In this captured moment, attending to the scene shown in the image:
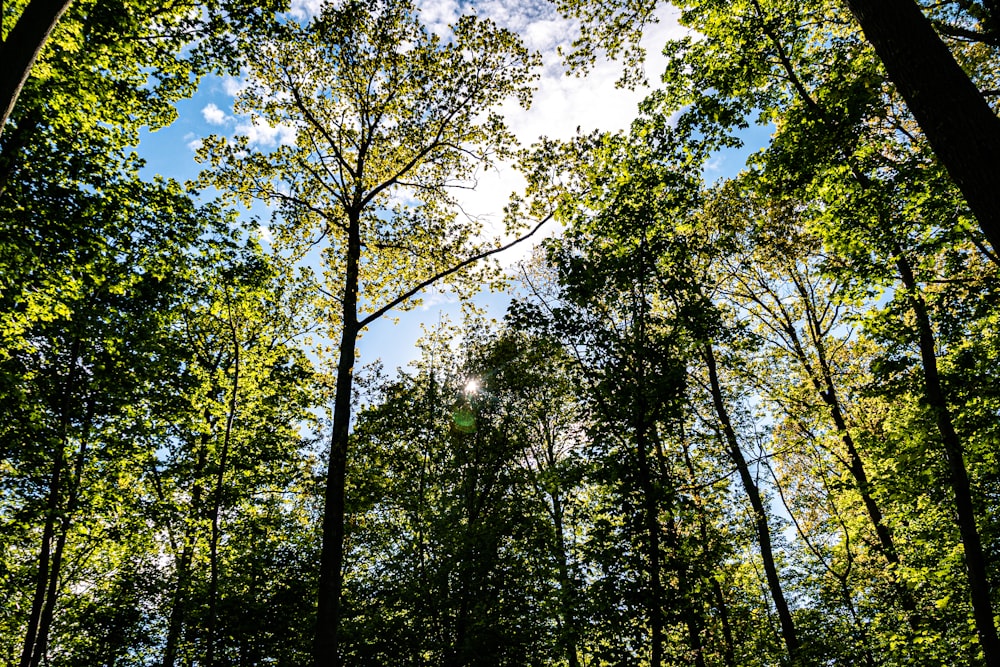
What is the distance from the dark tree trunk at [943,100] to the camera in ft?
11.5

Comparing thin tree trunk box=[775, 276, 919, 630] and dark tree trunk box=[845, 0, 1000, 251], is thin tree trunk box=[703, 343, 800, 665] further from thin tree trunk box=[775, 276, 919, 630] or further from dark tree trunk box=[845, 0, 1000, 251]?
dark tree trunk box=[845, 0, 1000, 251]

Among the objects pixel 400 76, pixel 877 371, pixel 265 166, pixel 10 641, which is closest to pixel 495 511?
pixel 877 371

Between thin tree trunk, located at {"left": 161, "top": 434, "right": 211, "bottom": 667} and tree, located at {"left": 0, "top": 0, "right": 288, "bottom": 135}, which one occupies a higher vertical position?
tree, located at {"left": 0, "top": 0, "right": 288, "bottom": 135}

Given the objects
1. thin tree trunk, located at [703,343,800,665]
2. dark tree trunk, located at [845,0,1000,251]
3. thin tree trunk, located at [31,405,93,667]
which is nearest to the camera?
dark tree trunk, located at [845,0,1000,251]

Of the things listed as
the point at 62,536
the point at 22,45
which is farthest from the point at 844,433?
the point at 62,536

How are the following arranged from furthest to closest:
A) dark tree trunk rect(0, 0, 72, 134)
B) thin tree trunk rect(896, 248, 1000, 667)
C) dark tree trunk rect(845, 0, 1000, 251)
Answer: thin tree trunk rect(896, 248, 1000, 667) → dark tree trunk rect(0, 0, 72, 134) → dark tree trunk rect(845, 0, 1000, 251)

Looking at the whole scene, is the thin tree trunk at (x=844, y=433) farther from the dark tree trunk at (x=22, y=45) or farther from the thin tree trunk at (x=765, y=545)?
the dark tree trunk at (x=22, y=45)

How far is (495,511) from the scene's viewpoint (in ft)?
50.2

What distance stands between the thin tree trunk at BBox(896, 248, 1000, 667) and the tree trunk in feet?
37.8

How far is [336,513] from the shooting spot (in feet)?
28.7

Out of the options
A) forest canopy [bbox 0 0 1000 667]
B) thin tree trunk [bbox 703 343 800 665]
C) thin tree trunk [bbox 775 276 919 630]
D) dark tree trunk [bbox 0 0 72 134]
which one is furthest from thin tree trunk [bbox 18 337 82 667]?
thin tree trunk [bbox 775 276 919 630]

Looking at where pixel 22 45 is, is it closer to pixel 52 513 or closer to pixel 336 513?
pixel 336 513

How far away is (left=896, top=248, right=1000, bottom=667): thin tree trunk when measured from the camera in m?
8.64

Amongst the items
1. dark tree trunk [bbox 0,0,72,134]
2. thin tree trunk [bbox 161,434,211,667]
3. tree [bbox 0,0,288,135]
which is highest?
tree [bbox 0,0,288,135]
